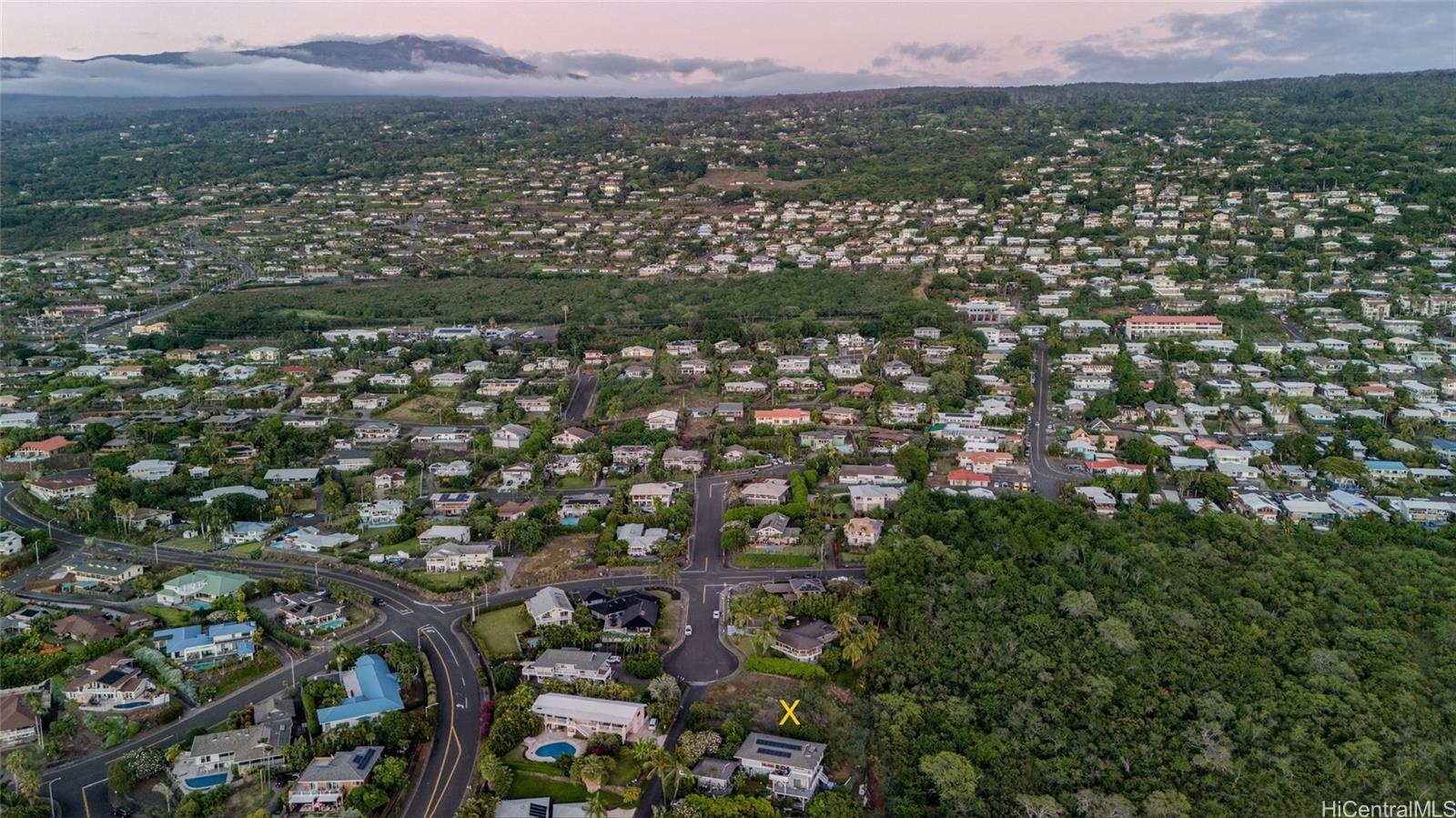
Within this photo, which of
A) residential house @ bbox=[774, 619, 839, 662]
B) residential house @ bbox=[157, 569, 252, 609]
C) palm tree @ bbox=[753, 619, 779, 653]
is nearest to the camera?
residential house @ bbox=[774, 619, 839, 662]

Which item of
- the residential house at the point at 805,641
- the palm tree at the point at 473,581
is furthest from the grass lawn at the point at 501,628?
the residential house at the point at 805,641

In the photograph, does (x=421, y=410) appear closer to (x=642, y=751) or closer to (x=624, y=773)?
(x=624, y=773)

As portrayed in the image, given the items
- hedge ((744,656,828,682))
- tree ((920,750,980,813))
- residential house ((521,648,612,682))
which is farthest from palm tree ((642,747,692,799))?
tree ((920,750,980,813))

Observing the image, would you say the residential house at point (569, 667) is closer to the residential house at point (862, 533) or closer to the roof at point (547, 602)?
the roof at point (547, 602)

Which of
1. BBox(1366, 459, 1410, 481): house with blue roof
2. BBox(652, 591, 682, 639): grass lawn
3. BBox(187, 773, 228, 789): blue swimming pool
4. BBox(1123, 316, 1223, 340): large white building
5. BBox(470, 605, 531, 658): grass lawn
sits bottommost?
BBox(470, 605, 531, 658): grass lawn

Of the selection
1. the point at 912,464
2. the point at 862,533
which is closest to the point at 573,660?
the point at 862,533

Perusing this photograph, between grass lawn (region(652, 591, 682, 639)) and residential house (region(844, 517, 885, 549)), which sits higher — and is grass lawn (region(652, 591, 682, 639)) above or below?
below

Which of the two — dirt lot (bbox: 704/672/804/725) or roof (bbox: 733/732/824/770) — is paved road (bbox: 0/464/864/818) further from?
roof (bbox: 733/732/824/770)

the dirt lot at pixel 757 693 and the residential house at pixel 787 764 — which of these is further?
the dirt lot at pixel 757 693
